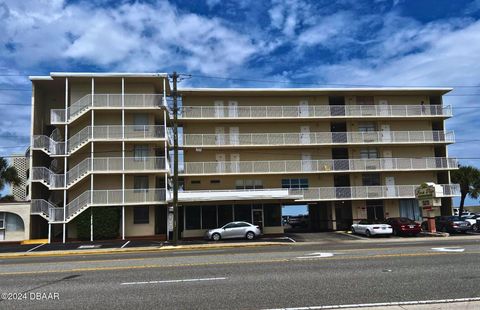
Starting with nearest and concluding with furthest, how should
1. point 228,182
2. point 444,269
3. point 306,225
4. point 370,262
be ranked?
A: point 444,269 → point 370,262 → point 228,182 → point 306,225

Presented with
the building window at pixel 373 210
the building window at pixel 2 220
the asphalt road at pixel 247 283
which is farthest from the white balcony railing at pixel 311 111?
the asphalt road at pixel 247 283

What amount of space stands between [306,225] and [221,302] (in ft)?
134

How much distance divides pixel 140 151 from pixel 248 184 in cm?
1037

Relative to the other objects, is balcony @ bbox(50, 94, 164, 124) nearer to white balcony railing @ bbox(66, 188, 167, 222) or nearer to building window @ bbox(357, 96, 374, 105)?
white balcony railing @ bbox(66, 188, 167, 222)

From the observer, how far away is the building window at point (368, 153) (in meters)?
40.9

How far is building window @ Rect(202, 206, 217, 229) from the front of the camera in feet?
114

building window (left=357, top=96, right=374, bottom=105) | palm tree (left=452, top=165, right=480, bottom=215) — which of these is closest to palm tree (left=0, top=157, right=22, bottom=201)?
building window (left=357, top=96, right=374, bottom=105)

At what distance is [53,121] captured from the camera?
34156 millimetres

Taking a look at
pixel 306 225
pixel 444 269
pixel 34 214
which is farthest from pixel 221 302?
pixel 306 225

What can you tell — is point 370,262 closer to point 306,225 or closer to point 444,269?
point 444,269

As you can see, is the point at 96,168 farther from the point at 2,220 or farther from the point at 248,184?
the point at 248,184

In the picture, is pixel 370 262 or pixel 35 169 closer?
pixel 370 262

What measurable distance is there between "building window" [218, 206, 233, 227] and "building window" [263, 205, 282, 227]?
2792 millimetres

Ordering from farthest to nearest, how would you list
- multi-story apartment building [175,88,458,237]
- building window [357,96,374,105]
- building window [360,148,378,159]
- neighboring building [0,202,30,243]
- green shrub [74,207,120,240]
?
building window [357,96,374,105] → building window [360,148,378,159] → multi-story apartment building [175,88,458,237] → neighboring building [0,202,30,243] → green shrub [74,207,120,240]
